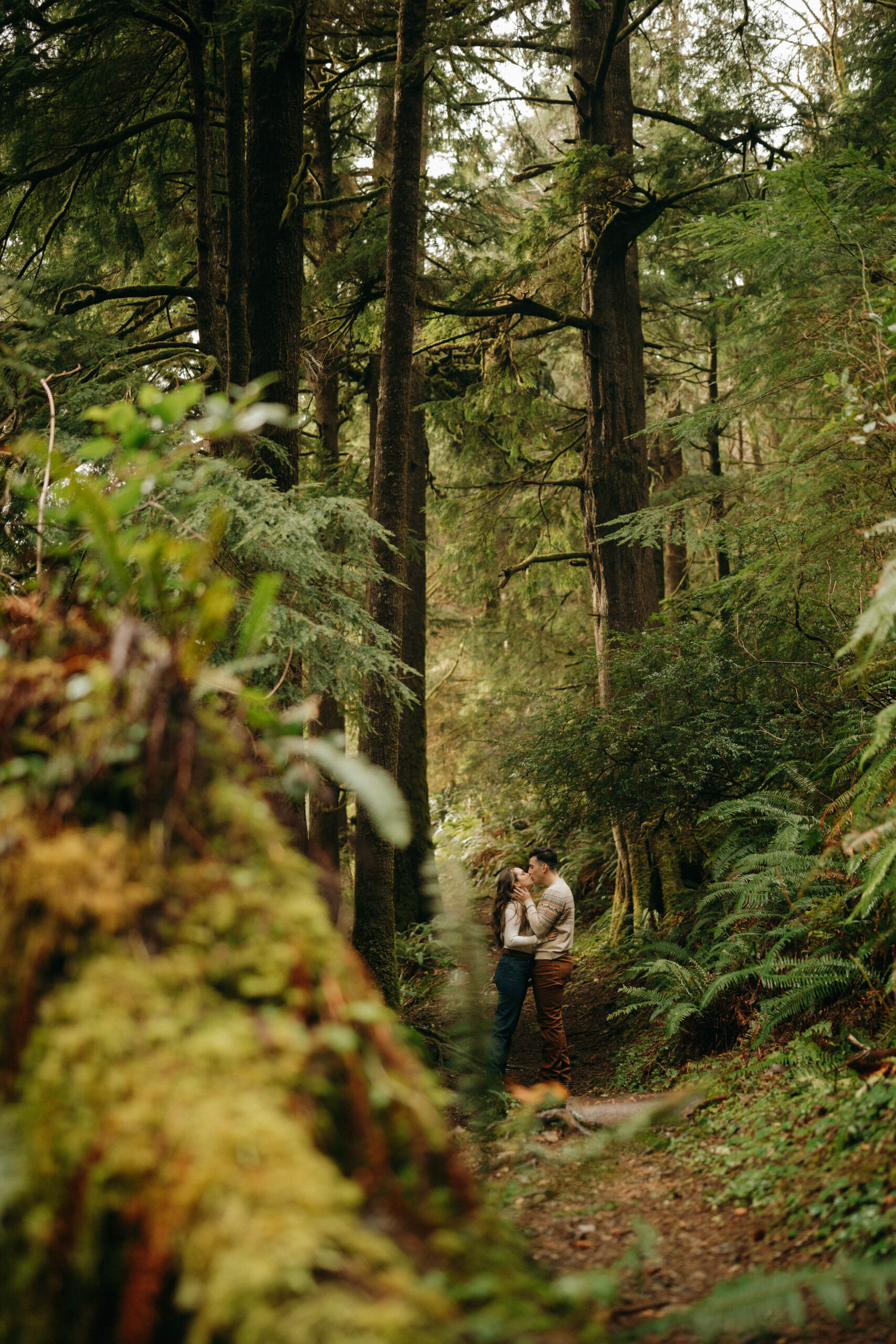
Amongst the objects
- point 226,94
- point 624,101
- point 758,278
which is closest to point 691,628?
point 758,278

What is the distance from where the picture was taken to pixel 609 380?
10.9 metres

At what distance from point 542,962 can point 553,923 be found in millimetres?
341

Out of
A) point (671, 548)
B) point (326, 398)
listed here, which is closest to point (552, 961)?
point (326, 398)

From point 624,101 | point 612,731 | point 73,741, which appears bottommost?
point 612,731

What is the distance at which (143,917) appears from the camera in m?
1.38

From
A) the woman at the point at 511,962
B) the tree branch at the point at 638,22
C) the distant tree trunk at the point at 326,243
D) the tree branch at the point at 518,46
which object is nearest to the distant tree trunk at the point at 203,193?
the distant tree trunk at the point at 326,243

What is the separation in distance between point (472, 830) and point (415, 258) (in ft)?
47.0

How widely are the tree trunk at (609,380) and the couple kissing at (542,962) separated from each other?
4479 millimetres

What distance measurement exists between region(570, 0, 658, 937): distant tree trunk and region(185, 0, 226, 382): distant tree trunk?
5066mm

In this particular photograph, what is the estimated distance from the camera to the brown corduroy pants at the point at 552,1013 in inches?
260

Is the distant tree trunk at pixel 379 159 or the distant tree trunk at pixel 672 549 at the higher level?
the distant tree trunk at pixel 379 159

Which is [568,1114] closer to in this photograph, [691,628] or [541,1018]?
[541,1018]

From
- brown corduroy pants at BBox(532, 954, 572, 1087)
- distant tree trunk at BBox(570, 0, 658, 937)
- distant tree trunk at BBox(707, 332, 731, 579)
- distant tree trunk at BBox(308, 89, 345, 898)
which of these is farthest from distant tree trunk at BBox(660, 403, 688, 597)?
brown corduroy pants at BBox(532, 954, 572, 1087)

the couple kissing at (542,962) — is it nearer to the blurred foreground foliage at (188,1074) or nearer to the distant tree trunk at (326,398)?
the distant tree trunk at (326,398)
